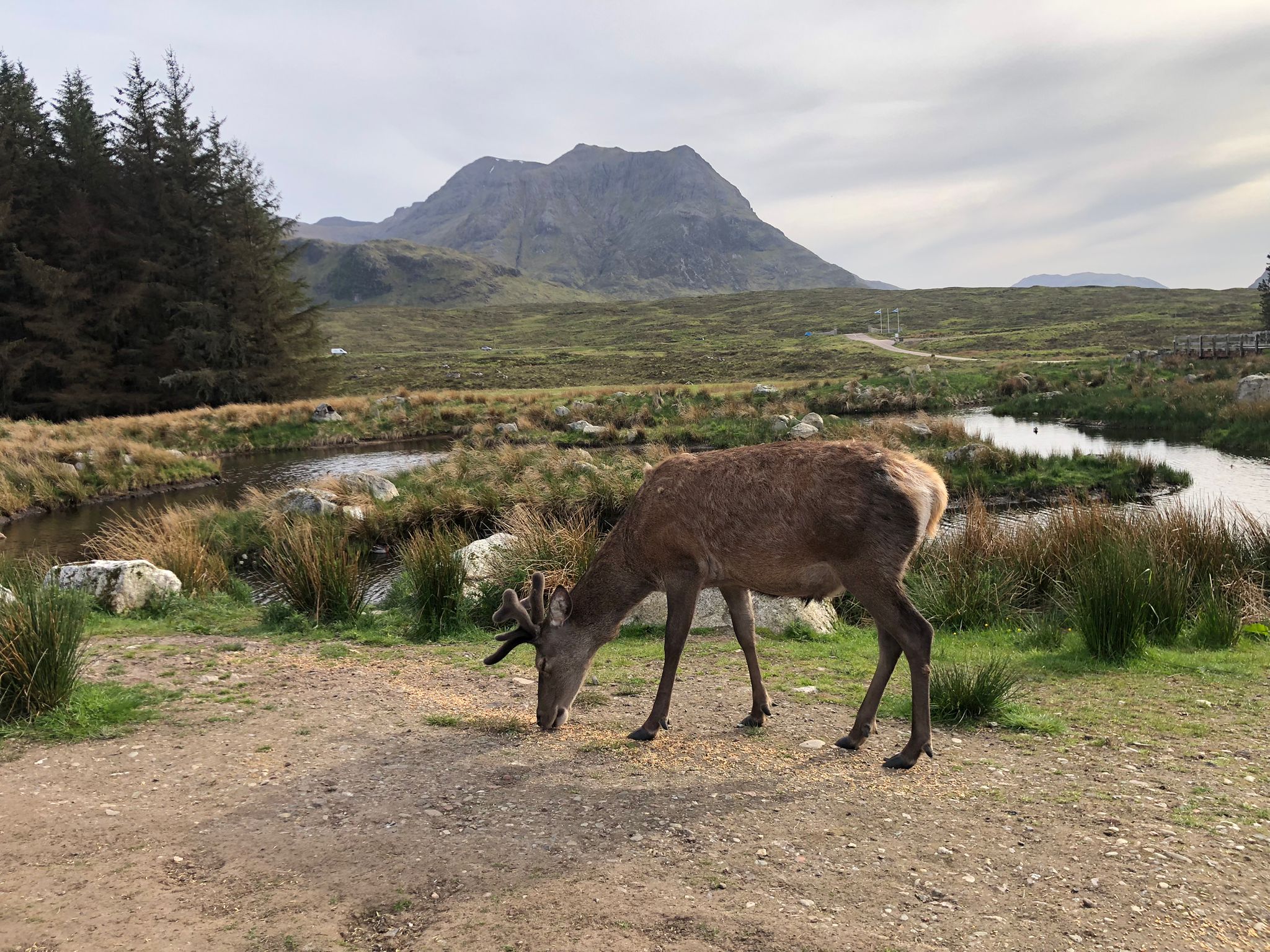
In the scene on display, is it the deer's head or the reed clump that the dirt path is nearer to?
the deer's head

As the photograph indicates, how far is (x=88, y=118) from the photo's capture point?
145 feet

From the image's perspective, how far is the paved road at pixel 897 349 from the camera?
64369 mm

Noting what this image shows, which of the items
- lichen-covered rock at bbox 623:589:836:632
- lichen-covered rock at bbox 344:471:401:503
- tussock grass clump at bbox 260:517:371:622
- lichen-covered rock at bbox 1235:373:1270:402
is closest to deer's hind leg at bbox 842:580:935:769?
lichen-covered rock at bbox 623:589:836:632

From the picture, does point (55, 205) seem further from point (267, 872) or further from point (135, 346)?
point (267, 872)

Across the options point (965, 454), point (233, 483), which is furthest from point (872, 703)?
point (233, 483)

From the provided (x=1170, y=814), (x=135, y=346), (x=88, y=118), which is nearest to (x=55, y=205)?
(x=88, y=118)

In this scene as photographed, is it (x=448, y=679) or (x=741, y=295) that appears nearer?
(x=448, y=679)

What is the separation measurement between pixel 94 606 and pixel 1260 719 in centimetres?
1282

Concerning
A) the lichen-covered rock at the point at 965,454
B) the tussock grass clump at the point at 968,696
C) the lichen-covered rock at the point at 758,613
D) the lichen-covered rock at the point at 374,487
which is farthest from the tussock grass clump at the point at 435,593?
the lichen-covered rock at the point at 965,454

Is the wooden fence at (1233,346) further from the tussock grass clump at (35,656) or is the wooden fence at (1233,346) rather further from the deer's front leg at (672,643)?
the tussock grass clump at (35,656)

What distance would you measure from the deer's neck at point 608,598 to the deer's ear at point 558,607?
4.8 inches

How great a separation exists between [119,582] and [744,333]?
104619 mm

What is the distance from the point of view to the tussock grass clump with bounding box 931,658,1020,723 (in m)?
6.63

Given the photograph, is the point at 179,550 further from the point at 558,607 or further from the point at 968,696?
the point at 968,696
